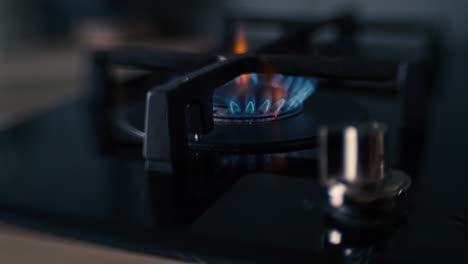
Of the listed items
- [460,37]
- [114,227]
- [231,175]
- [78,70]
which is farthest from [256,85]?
[78,70]

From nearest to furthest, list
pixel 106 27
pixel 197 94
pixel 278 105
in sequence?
1. pixel 197 94
2. pixel 278 105
3. pixel 106 27

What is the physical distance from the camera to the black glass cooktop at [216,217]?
1.04 ft

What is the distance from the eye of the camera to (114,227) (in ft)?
1.15

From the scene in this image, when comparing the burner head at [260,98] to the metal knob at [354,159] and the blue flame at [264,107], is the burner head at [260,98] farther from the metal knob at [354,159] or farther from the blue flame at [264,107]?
the metal knob at [354,159]

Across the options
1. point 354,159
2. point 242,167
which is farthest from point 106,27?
point 354,159

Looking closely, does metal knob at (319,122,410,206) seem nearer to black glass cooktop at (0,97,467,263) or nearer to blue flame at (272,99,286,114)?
black glass cooktop at (0,97,467,263)

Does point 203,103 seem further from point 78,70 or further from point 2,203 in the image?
point 78,70

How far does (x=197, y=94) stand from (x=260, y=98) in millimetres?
131

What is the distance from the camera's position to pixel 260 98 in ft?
1.69

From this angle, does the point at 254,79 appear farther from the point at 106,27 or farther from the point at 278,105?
the point at 106,27

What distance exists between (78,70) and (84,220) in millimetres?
1174

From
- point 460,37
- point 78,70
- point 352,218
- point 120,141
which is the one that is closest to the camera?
point 352,218

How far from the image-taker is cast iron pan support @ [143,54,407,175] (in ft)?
1.25

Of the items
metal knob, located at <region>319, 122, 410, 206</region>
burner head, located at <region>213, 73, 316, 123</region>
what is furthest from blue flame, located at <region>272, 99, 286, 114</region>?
metal knob, located at <region>319, 122, 410, 206</region>
